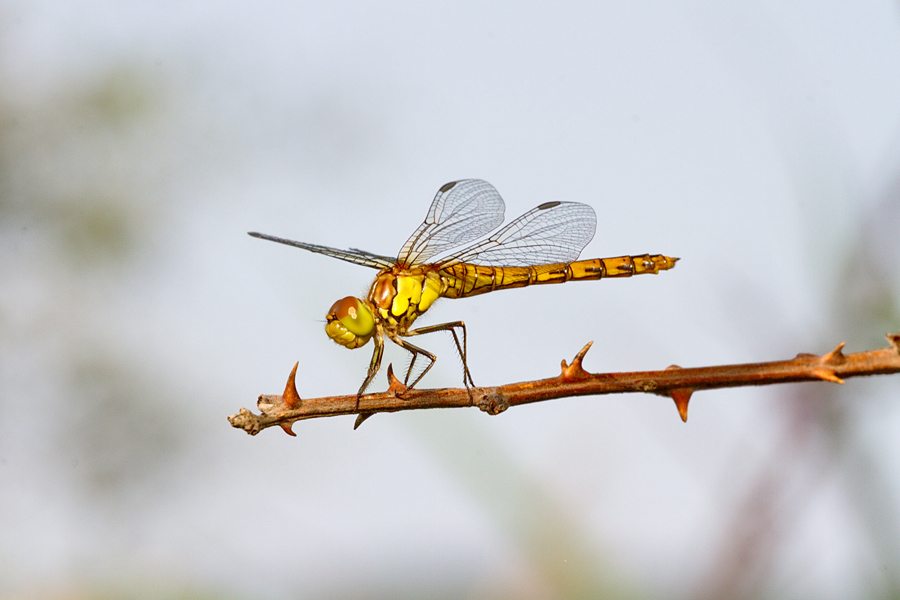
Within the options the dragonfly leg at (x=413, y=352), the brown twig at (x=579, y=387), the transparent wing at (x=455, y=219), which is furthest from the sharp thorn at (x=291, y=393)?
the transparent wing at (x=455, y=219)

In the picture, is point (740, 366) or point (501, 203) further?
point (501, 203)

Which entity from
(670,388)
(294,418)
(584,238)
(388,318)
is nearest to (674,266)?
(584,238)

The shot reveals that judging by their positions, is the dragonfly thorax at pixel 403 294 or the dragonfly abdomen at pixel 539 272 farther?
the dragonfly abdomen at pixel 539 272

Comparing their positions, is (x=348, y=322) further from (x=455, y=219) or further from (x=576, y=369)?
(x=576, y=369)

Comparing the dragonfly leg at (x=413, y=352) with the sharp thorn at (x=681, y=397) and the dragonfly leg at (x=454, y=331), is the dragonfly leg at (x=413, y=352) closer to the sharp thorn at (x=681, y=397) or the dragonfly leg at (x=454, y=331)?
the dragonfly leg at (x=454, y=331)

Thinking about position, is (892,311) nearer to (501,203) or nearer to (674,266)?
(674,266)

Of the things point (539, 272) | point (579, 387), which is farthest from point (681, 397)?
point (539, 272)
